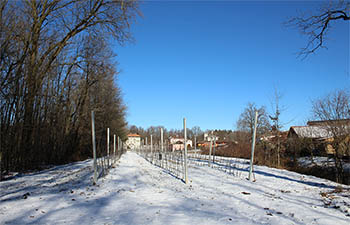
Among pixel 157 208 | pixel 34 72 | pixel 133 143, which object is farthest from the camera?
pixel 133 143

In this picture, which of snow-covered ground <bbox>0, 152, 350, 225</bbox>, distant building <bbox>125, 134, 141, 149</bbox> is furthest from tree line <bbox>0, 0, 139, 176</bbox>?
distant building <bbox>125, 134, 141, 149</bbox>

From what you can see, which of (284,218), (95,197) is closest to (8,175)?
(95,197)

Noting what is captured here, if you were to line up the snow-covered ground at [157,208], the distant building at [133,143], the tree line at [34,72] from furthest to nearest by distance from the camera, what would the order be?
the distant building at [133,143], the tree line at [34,72], the snow-covered ground at [157,208]

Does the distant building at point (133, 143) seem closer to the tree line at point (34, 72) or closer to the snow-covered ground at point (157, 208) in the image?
the tree line at point (34, 72)

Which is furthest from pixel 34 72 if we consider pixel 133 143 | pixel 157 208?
pixel 133 143

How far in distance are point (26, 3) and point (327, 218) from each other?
1377cm

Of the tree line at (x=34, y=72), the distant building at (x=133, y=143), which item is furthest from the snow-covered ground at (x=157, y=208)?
the distant building at (x=133, y=143)

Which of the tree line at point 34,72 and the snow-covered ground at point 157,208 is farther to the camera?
the tree line at point 34,72

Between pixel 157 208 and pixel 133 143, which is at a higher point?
pixel 157 208

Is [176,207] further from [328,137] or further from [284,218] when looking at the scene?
[328,137]

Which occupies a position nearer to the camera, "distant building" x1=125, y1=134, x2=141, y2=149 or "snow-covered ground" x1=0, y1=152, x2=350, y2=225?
"snow-covered ground" x1=0, y1=152, x2=350, y2=225

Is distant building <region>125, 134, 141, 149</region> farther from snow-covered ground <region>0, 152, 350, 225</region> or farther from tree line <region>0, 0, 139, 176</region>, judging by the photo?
snow-covered ground <region>0, 152, 350, 225</region>

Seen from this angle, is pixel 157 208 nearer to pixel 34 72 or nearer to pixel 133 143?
pixel 34 72

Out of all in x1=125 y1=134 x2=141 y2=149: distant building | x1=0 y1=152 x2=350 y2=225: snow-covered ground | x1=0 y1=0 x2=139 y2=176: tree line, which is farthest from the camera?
x1=125 y1=134 x2=141 y2=149: distant building
